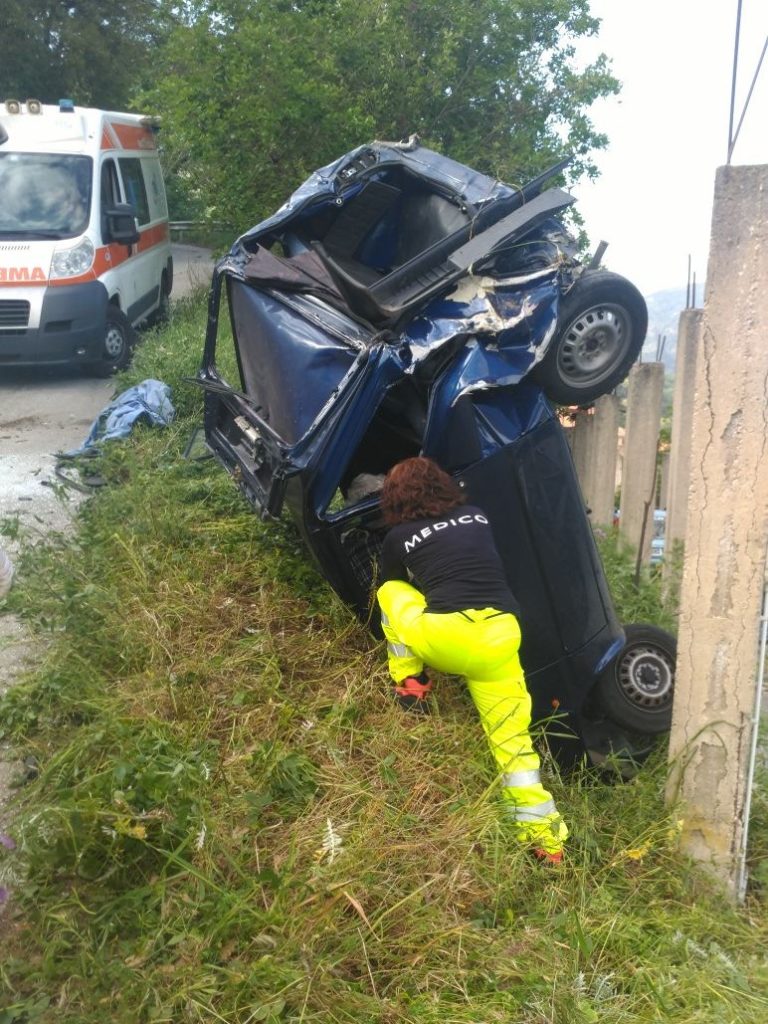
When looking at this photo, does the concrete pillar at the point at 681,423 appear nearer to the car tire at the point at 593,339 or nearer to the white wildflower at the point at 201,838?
the car tire at the point at 593,339

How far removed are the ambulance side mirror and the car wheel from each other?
6.80m

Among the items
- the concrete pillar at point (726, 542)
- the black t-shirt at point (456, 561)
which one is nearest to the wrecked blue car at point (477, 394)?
the black t-shirt at point (456, 561)

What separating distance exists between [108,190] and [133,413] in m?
3.55

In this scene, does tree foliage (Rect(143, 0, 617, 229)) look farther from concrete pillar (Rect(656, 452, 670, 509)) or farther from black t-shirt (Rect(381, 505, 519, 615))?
black t-shirt (Rect(381, 505, 519, 615))

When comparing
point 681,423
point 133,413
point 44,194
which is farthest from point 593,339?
point 44,194

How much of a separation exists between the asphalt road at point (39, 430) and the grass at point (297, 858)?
164 cm

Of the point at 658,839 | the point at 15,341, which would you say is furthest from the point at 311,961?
the point at 15,341

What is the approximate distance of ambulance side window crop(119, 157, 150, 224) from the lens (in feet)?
31.8

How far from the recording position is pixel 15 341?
27.0 ft

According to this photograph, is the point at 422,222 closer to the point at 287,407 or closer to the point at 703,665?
the point at 287,407

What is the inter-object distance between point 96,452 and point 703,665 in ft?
14.7

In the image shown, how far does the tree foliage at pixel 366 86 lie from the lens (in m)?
9.26

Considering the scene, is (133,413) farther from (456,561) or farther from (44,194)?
(456,561)

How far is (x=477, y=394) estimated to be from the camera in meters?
3.51
